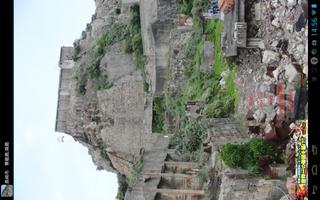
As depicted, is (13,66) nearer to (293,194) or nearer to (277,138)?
(293,194)

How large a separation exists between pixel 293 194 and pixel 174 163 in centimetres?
597

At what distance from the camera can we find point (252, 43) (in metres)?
14.0

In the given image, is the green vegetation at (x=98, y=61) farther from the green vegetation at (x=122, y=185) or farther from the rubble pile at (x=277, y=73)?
the rubble pile at (x=277, y=73)

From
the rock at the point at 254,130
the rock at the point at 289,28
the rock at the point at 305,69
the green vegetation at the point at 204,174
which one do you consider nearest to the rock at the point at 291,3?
the rock at the point at 289,28

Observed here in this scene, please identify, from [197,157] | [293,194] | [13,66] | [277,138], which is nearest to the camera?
[13,66]

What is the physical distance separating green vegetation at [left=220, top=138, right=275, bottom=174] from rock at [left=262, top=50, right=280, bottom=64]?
6.26ft

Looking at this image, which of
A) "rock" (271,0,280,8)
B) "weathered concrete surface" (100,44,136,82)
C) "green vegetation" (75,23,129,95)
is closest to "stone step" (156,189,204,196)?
"rock" (271,0,280,8)

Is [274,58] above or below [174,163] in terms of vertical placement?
above

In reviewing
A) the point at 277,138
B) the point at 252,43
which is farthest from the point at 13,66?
the point at 252,43

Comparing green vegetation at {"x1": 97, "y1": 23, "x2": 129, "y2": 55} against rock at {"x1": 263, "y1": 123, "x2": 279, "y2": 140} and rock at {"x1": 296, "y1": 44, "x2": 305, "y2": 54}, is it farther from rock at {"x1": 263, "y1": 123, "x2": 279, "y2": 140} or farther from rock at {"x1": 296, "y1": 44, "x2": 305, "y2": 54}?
rock at {"x1": 296, "y1": 44, "x2": 305, "y2": 54}

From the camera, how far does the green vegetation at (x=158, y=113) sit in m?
20.2

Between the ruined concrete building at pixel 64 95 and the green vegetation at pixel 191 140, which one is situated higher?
the ruined concrete building at pixel 64 95

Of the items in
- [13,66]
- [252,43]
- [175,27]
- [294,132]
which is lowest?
[294,132]

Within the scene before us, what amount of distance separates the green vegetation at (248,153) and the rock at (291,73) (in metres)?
1.70
